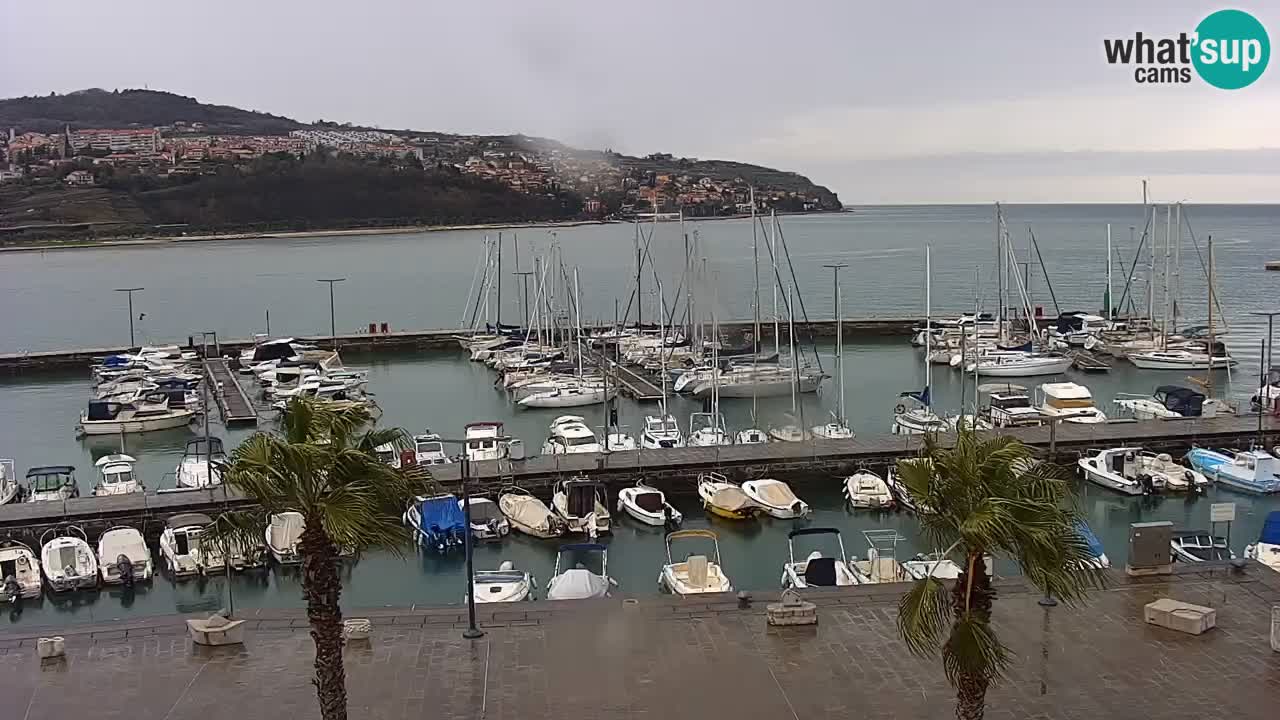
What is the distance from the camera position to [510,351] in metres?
45.4

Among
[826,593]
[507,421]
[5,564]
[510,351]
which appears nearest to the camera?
[826,593]

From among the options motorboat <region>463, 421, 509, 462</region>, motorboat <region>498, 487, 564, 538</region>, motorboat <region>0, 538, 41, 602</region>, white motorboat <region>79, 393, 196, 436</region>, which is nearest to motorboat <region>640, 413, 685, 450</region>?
motorboat <region>463, 421, 509, 462</region>

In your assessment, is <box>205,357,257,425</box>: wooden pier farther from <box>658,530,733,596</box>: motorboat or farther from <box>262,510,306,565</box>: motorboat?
<box>658,530,733,596</box>: motorboat

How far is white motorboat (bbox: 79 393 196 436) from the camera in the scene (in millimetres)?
33781

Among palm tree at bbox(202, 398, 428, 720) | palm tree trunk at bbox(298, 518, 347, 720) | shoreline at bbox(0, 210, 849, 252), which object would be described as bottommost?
palm tree trunk at bbox(298, 518, 347, 720)

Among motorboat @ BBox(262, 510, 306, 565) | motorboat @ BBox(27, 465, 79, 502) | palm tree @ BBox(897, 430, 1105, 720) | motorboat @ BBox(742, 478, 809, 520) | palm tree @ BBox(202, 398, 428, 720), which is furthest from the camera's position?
motorboat @ BBox(27, 465, 79, 502)

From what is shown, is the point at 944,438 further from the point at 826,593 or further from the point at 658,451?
the point at 826,593

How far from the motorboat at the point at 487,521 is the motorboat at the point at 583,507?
118 centimetres

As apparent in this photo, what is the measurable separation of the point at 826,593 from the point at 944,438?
14.7 meters

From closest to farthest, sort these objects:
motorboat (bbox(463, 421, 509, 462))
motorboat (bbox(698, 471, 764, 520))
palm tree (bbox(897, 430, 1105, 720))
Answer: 1. palm tree (bbox(897, 430, 1105, 720))
2. motorboat (bbox(698, 471, 764, 520))
3. motorboat (bbox(463, 421, 509, 462))

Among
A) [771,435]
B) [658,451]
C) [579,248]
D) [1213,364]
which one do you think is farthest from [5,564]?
[579,248]

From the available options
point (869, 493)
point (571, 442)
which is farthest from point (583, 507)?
point (869, 493)

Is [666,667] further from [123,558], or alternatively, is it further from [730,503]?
[123,558]

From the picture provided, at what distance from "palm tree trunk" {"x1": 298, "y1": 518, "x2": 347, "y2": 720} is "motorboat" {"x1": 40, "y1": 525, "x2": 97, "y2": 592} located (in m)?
12.0
